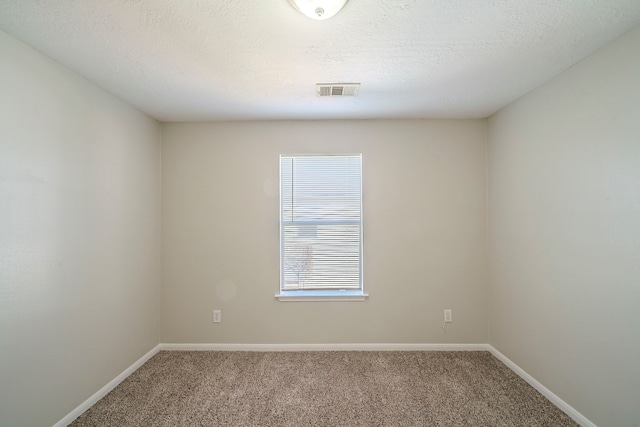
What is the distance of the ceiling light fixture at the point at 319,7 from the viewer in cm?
131

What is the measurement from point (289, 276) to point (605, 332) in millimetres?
2514

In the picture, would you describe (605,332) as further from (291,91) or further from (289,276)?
(291,91)

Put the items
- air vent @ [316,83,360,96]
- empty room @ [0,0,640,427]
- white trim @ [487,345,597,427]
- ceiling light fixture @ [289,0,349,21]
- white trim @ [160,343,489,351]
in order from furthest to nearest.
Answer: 1. white trim @ [160,343,489,351]
2. air vent @ [316,83,360,96]
3. white trim @ [487,345,597,427]
4. empty room @ [0,0,640,427]
5. ceiling light fixture @ [289,0,349,21]

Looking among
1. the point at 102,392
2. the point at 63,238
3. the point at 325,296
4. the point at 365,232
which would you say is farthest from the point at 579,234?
the point at 102,392

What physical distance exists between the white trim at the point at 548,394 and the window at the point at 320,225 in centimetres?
153

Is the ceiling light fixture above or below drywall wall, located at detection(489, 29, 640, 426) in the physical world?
above

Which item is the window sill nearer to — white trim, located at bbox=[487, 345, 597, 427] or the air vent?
white trim, located at bbox=[487, 345, 597, 427]

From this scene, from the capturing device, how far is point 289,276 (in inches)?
122

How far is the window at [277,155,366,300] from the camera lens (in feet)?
10.1

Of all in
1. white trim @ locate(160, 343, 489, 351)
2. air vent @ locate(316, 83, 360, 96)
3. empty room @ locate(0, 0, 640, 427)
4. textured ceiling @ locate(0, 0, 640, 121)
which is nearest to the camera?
textured ceiling @ locate(0, 0, 640, 121)

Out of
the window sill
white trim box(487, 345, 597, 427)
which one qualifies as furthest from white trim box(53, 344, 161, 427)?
white trim box(487, 345, 597, 427)

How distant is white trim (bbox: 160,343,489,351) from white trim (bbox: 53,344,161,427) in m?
0.28

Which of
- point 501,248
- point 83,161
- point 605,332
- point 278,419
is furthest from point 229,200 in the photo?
point 605,332

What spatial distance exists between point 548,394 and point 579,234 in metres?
1.28
